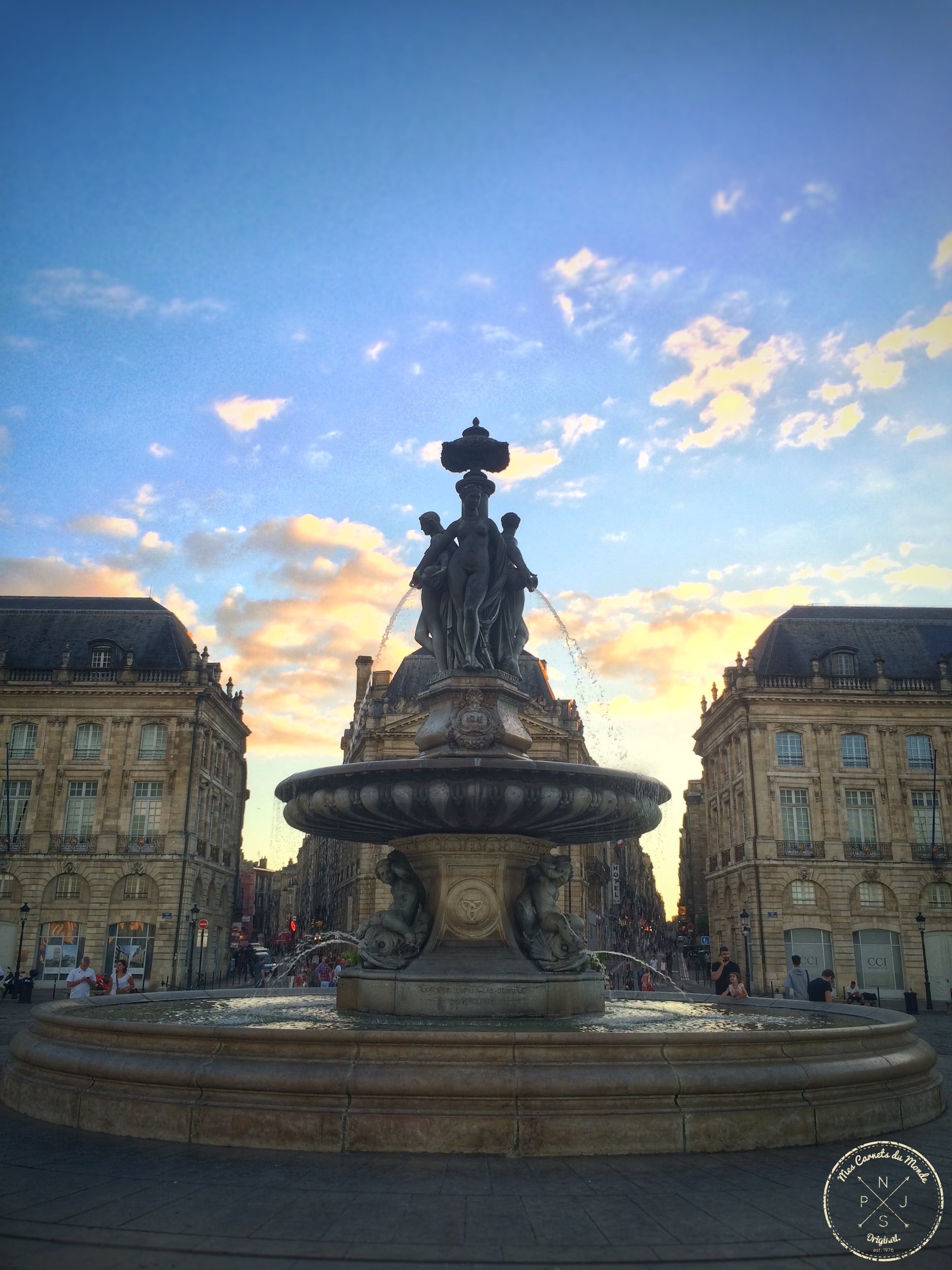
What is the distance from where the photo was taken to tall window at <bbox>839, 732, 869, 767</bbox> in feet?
152

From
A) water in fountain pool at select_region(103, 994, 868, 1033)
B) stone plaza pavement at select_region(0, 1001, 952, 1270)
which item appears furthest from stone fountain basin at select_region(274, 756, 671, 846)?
stone plaza pavement at select_region(0, 1001, 952, 1270)

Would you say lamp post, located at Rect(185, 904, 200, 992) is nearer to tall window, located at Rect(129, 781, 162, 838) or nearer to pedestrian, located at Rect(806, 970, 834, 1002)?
tall window, located at Rect(129, 781, 162, 838)

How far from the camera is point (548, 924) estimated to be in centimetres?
988

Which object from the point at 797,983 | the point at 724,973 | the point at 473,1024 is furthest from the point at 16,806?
the point at 473,1024

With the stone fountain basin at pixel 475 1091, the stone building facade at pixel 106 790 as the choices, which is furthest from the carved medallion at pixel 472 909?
the stone building facade at pixel 106 790

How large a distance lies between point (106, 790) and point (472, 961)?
40.2 meters

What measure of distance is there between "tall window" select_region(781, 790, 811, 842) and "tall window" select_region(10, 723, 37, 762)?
3466 cm

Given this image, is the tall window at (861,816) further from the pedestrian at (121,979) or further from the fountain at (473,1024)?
the pedestrian at (121,979)

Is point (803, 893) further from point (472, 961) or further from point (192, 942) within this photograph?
point (472, 961)

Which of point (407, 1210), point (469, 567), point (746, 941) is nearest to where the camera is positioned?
point (407, 1210)

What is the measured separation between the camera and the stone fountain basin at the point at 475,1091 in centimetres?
613

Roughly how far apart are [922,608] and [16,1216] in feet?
180

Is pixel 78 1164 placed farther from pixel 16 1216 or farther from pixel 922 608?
pixel 922 608

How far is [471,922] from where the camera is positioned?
9828 millimetres
